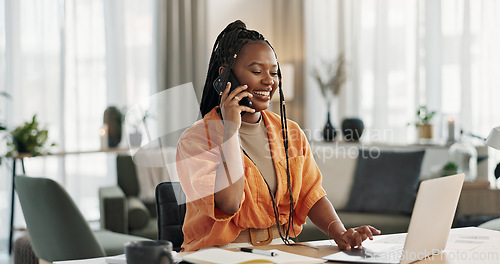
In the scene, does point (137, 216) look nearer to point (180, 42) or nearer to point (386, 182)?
point (386, 182)

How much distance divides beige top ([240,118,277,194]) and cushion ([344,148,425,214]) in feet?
7.55

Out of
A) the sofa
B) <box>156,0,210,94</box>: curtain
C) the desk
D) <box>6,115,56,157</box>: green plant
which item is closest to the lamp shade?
the desk

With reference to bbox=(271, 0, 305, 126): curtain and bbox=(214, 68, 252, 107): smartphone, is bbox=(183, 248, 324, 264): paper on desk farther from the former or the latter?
bbox=(271, 0, 305, 126): curtain

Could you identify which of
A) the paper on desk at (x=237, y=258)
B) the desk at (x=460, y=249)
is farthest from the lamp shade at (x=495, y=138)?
the paper on desk at (x=237, y=258)

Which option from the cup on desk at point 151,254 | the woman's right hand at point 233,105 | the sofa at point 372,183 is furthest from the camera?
the sofa at point 372,183

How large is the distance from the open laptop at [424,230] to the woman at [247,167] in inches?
3.0

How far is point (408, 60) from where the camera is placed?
5031 millimetres

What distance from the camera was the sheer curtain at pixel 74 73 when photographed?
4.49 m

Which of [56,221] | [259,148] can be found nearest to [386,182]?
[56,221]

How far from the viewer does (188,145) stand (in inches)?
61.9

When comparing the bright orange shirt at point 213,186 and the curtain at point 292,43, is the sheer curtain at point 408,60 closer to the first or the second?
the curtain at point 292,43

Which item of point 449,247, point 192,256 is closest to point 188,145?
point 192,256

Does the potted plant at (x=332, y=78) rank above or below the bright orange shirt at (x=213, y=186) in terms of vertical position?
above

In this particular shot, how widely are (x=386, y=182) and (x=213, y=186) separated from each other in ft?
8.44
